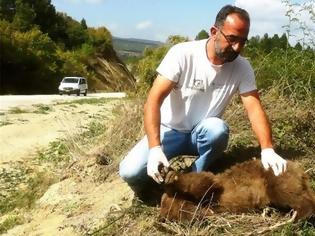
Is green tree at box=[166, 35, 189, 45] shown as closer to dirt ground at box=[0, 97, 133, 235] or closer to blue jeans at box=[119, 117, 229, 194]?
dirt ground at box=[0, 97, 133, 235]

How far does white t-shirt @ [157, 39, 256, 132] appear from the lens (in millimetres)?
3959

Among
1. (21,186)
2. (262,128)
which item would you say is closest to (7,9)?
(21,186)

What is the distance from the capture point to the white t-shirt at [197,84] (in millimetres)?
3959

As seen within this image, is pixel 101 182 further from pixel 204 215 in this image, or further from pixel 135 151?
pixel 204 215

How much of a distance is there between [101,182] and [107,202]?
2.25ft

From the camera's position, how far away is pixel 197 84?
13.1 ft

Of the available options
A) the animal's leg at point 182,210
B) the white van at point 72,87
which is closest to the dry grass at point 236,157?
the animal's leg at point 182,210

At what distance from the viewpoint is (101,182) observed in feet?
17.0

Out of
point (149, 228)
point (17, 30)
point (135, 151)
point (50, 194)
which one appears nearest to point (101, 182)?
point (50, 194)

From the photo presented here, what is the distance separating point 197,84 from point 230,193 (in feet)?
2.78

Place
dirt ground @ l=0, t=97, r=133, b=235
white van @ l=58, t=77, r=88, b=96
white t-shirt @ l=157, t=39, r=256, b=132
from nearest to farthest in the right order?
white t-shirt @ l=157, t=39, r=256, b=132
dirt ground @ l=0, t=97, r=133, b=235
white van @ l=58, t=77, r=88, b=96

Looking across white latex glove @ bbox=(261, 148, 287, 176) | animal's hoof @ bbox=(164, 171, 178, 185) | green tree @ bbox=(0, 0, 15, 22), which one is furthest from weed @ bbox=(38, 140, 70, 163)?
green tree @ bbox=(0, 0, 15, 22)

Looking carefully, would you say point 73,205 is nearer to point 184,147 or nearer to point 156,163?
point 184,147

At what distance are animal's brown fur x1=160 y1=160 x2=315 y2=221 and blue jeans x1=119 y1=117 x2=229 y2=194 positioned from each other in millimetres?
450
